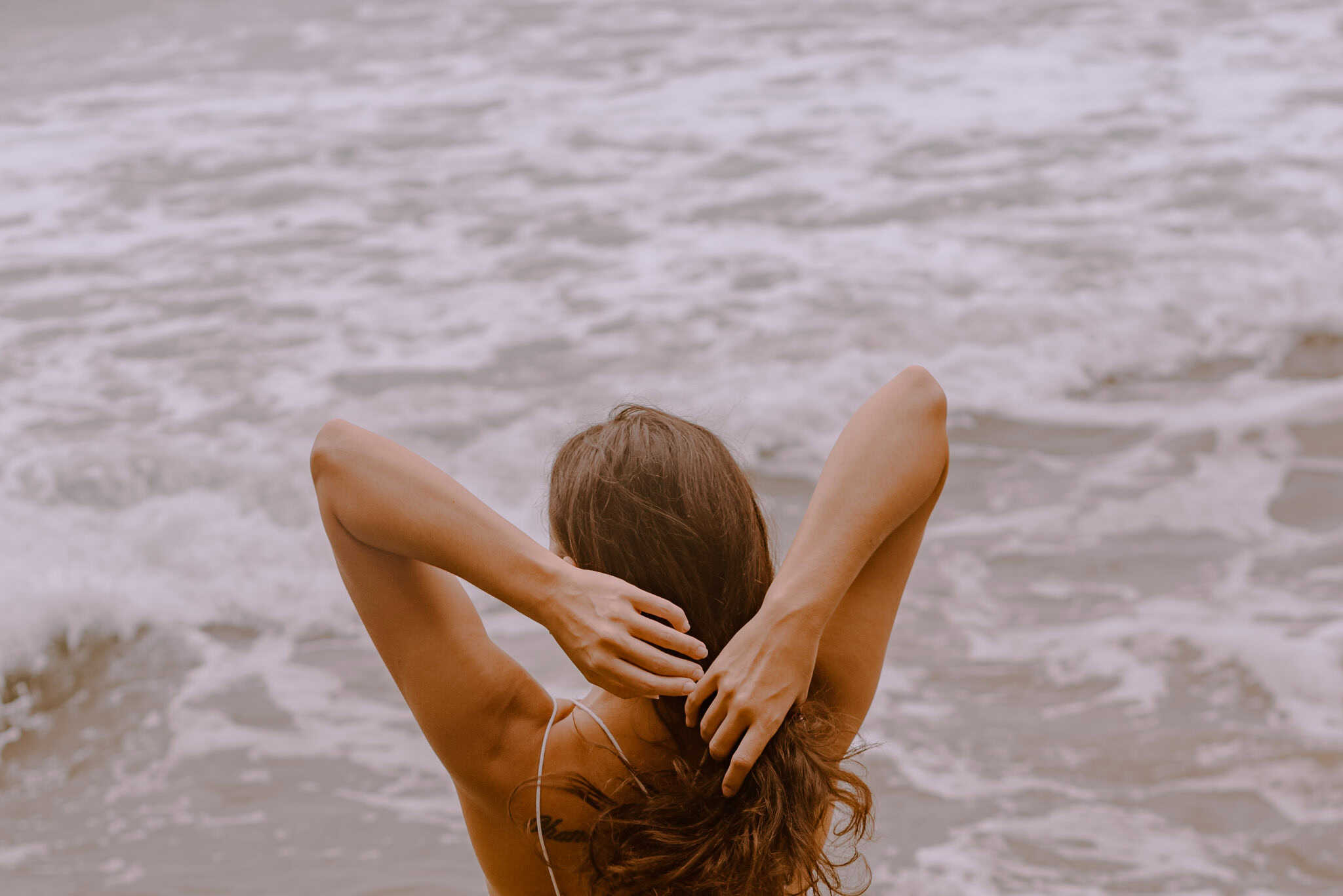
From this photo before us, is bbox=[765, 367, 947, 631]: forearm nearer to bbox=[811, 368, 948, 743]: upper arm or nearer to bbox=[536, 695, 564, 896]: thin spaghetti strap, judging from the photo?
bbox=[811, 368, 948, 743]: upper arm

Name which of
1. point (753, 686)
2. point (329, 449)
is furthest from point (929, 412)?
point (329, 449)

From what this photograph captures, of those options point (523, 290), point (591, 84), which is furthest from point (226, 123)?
point (523, 290)

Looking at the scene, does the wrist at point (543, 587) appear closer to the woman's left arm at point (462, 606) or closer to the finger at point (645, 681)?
the woman's left arm at point (462, 606)

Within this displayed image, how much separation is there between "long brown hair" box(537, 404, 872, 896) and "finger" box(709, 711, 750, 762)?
7 centimetres

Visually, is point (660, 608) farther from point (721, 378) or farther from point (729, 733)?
point (721, 378)

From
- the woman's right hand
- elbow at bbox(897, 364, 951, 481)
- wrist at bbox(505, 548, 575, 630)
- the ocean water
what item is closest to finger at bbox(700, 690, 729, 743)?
the woman's right hand

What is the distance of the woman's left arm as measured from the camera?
1.58 meters

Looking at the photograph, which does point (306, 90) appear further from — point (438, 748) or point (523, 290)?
point (438, 748)

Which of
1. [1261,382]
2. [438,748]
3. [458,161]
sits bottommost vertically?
[1261,382]

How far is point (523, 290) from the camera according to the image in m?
7.32

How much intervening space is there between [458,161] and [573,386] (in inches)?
163

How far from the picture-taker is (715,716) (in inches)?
64.0

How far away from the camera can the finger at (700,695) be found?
1616 mm

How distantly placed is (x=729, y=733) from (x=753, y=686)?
0.07 m
